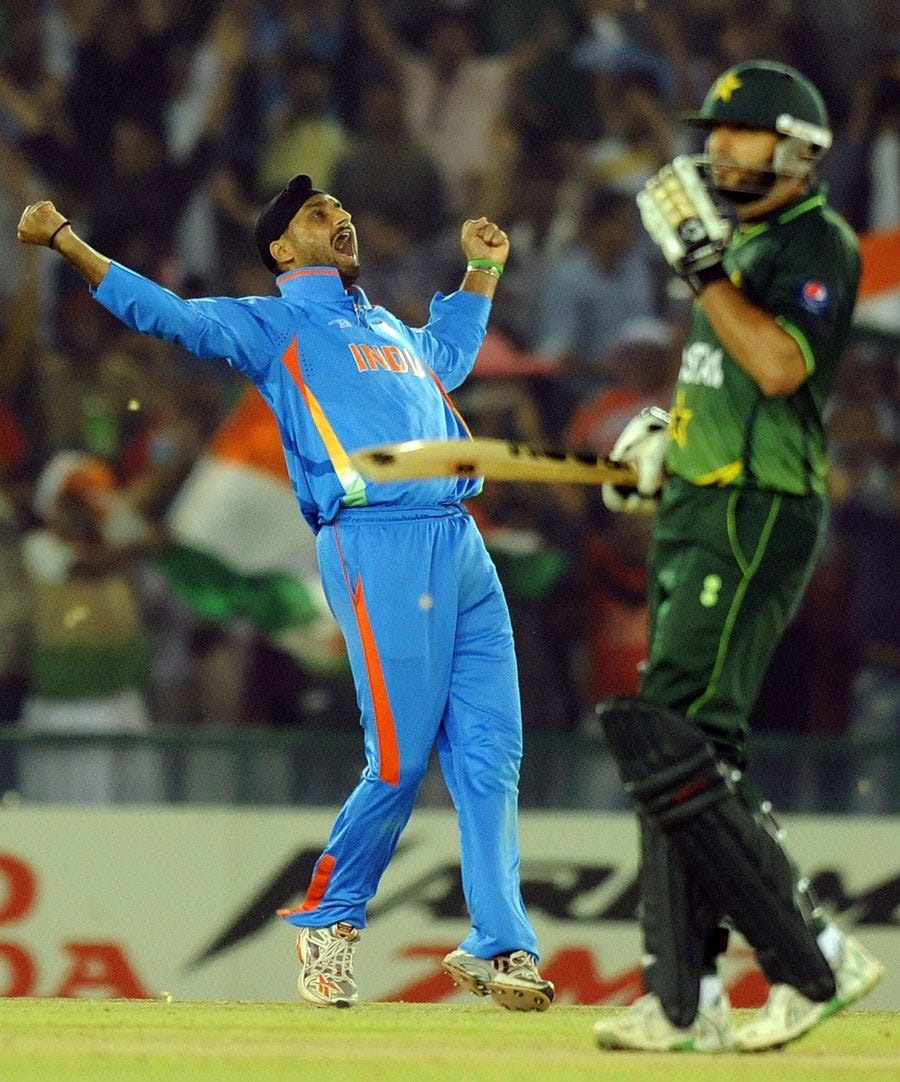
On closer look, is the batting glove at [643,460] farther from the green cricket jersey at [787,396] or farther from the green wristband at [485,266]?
the green wristband at [485,266]

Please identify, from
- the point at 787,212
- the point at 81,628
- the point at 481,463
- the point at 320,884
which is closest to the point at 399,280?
the point at 81,628

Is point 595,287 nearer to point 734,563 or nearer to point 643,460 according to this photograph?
point 643,460

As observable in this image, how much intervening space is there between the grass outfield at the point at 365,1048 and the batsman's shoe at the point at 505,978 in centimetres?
A: 8

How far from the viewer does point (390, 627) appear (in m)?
5.52

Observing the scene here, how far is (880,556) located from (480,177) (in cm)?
266

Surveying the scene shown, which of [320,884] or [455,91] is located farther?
[455,91]

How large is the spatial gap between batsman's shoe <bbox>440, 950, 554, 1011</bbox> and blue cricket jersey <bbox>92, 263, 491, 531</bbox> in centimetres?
123

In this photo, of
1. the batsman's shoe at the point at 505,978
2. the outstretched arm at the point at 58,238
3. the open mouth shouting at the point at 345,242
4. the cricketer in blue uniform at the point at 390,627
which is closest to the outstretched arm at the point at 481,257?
the open mouth shouting at the point at 345,242

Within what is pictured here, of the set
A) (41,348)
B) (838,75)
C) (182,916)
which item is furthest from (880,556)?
(41,348)

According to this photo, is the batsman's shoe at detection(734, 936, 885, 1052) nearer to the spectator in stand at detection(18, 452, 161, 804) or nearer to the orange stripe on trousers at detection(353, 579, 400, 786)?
the orange stripe on trousers at detection(353, 579, 400, 786)

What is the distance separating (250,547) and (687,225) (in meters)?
5.15

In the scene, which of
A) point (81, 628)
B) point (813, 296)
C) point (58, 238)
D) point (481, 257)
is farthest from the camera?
point (81, 628)

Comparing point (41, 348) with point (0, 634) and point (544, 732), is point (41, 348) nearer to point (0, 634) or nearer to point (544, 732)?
point (0, 634)

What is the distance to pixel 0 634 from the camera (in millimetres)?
8812
